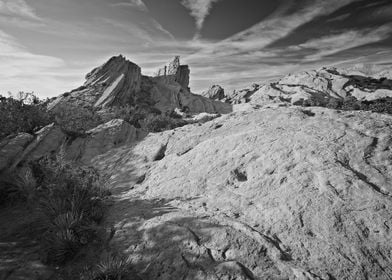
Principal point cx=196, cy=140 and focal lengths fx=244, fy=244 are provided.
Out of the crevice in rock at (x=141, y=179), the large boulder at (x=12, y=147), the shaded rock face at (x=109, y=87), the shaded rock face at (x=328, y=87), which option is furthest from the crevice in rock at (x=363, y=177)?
the shaded rock face at (x=328, y=87)

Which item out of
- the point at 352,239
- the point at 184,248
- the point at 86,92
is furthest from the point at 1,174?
the point at 86,92

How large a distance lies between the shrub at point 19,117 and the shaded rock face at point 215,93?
348 ft

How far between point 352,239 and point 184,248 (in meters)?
3.33

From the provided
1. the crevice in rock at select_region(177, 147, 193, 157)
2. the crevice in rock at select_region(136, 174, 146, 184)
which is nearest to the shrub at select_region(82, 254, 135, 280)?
the crevice in rock at select_region(136, 174, 146, 184)

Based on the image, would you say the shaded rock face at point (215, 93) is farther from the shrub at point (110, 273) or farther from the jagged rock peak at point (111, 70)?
the shrub at point (110, 273)

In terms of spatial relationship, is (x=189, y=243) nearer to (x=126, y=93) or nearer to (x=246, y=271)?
(x=246, y=271)

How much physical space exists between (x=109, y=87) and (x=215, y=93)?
72718 mm

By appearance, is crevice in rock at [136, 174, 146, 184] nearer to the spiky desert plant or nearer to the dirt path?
the spiky desert plant

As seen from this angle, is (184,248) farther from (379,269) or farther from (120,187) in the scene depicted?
(120,187)

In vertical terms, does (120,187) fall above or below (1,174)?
below

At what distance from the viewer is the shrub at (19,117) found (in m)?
12.7

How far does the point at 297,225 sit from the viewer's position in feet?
16.9

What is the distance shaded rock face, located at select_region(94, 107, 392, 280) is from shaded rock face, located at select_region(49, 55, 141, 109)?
→ 38712 mm

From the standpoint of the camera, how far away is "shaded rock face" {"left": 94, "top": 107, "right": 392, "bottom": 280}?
15.1 feet
